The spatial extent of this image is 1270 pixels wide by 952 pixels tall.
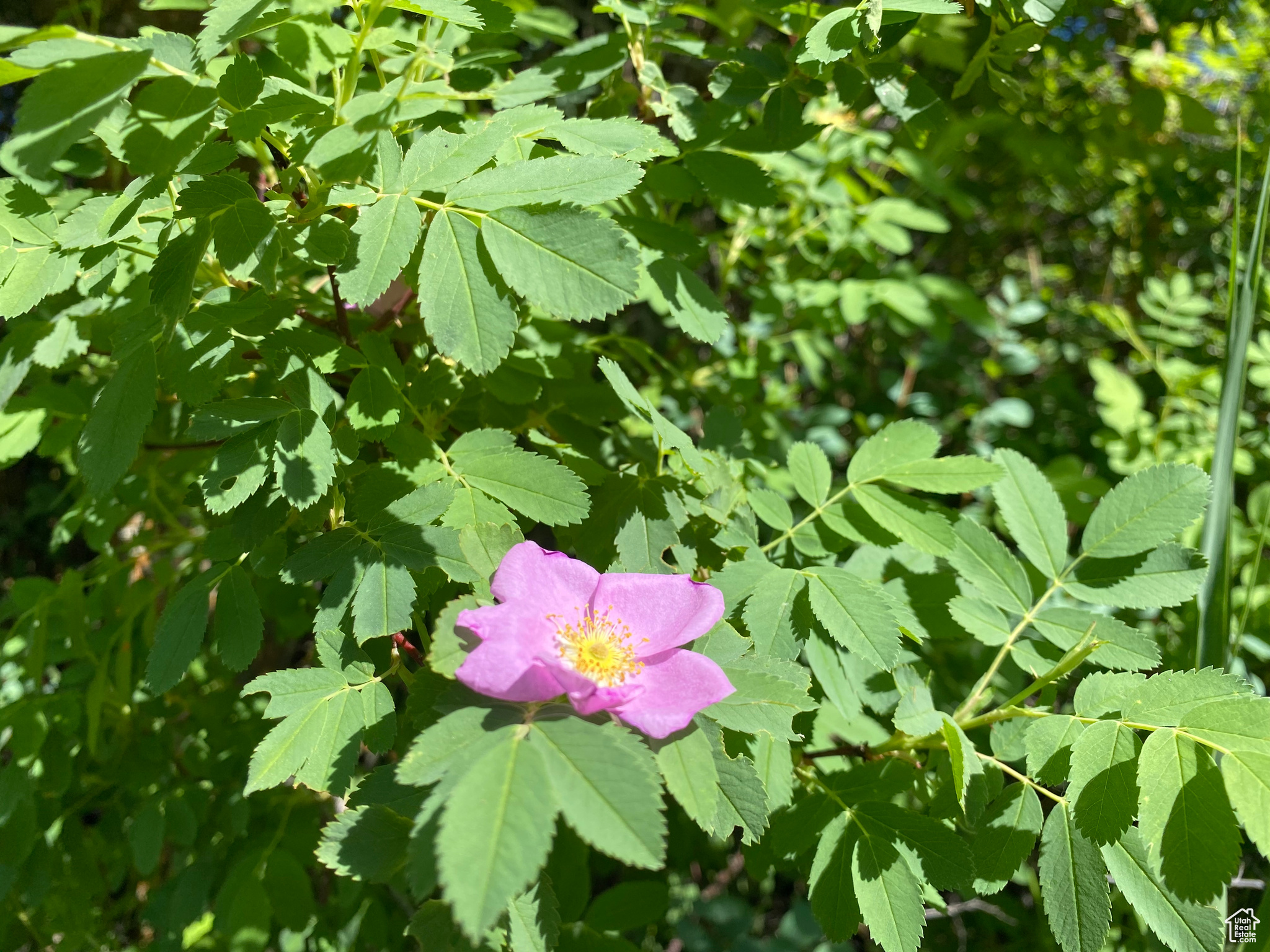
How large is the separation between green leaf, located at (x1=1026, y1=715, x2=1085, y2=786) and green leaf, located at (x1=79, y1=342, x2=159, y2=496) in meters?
1.00

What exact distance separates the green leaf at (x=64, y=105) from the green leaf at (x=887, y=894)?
1024 mm

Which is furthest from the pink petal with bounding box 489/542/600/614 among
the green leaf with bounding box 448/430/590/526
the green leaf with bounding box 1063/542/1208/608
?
the green leaf with bounding box 1063/542/1208/608

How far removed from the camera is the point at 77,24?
1.97m

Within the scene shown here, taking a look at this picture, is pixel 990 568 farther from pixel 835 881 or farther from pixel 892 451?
pixel 835 881

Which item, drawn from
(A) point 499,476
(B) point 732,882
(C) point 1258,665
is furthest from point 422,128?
(C) point 1258,665

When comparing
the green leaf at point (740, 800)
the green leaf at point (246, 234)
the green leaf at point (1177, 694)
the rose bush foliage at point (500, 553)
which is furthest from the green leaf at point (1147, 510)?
the green leaf at point (246, 234)

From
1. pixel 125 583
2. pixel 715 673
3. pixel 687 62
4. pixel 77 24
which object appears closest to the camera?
pixel 715 673

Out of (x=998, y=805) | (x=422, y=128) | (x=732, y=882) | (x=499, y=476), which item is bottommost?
(x=732, y=882)

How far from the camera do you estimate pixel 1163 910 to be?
2.70 feet

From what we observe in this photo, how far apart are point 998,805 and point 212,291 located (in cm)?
109

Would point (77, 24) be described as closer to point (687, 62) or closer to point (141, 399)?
point (687, 62)

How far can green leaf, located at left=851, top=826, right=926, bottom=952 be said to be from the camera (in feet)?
2.86

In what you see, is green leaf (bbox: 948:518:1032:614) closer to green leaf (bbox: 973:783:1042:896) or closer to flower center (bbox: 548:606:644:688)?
green leaf (bbox: 973:783:1042:896)

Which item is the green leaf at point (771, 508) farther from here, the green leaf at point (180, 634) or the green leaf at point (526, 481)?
the green leaf at point (180, 634)
